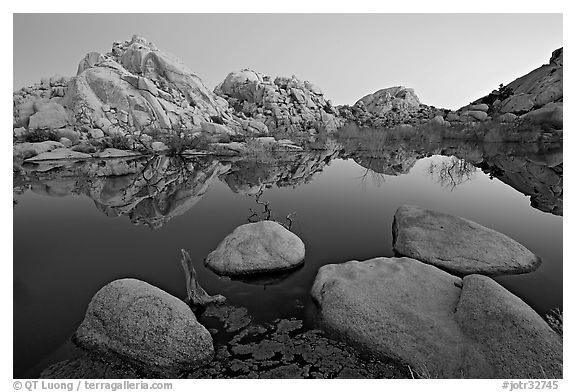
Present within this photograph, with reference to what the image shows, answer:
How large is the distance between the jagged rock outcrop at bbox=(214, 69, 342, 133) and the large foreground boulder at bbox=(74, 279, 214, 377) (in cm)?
4841

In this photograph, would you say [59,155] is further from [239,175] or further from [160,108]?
[160,108]

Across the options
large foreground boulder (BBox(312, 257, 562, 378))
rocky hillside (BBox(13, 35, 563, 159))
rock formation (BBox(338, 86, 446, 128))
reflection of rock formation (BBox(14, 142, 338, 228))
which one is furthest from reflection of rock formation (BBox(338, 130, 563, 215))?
rock formation (BBox(338, 86, 446, 128))

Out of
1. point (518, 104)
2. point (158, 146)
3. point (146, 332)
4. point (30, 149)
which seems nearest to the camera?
point (146, 332)

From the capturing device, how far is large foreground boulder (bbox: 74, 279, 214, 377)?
180 inches

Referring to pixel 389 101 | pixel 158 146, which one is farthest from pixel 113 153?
pixel 389 101

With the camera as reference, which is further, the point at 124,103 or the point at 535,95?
the point at 535,95

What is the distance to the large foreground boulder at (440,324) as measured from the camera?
434cm

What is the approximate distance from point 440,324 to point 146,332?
14.3 feet

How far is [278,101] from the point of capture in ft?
195

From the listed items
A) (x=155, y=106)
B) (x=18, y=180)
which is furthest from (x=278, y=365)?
(x=155, y=106)

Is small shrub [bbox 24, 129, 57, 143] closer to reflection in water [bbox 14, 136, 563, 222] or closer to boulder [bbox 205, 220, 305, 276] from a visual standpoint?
reflection in water [bbox 14, 136, 563, 222]

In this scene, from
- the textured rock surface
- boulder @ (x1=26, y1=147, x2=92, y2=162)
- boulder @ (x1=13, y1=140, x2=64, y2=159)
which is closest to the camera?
boulder @ (x1=13, y1=140, x2=64, y2=159)

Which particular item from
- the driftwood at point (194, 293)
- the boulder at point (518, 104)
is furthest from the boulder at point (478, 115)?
the driftwood at point (194, 293)
